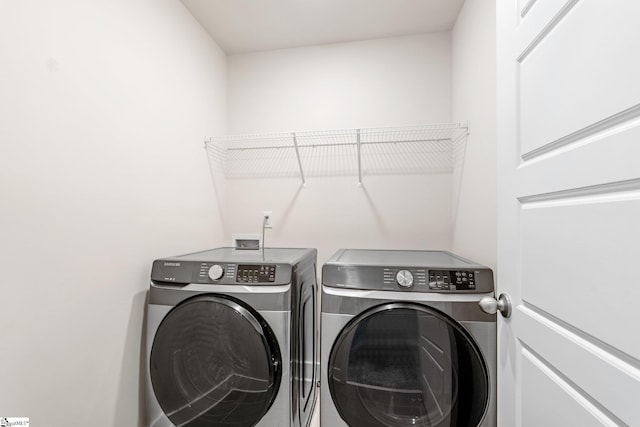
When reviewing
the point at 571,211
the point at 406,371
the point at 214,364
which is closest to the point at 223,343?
the point at 214,364

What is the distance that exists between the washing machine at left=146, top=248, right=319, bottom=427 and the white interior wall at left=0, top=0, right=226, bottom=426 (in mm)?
176

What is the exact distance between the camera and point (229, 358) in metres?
1.27

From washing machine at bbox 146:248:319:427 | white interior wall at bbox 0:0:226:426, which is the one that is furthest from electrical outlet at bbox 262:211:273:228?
washing machine at bbox 146:248:319:427

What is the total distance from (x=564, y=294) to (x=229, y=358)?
126 centimetres

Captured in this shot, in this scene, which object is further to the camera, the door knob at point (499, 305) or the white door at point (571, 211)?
the door knob at point (499, 305)

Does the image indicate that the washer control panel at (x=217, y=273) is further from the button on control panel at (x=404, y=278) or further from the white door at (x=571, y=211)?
the white door at (x=571, y=211)

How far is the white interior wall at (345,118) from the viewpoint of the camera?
6.81ft

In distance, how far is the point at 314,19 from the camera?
6.35 feet

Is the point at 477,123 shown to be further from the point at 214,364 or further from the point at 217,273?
the point at 214,364

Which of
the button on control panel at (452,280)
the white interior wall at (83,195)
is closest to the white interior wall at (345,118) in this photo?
the white interior wall at (83,195)

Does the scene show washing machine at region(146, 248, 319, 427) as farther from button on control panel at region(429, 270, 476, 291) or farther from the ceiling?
the ceiling

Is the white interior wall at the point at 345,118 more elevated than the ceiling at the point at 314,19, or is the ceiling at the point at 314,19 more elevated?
the ceiling at the point at 314,19

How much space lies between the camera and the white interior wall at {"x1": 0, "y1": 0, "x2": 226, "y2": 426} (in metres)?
0.94

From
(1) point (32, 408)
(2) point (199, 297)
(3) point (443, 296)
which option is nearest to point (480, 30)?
(3) point (443, 296)
